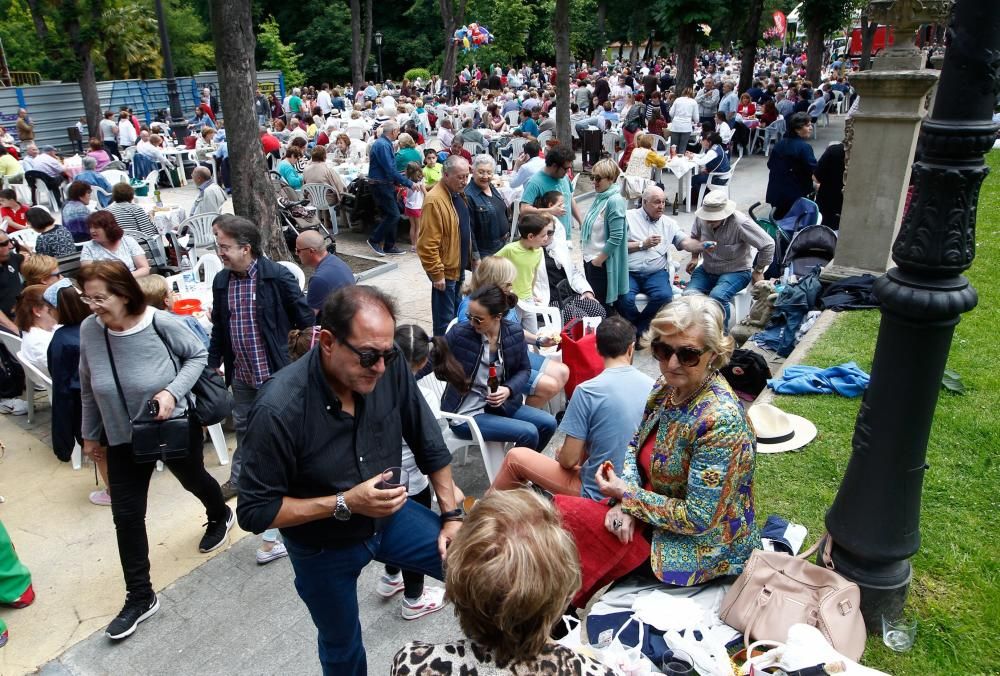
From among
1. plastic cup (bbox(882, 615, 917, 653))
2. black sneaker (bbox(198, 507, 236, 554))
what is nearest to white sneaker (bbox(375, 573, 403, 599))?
black sneaker (bbox(198, 507, 236, 554))

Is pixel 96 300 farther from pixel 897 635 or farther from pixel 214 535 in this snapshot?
pixel 897 635

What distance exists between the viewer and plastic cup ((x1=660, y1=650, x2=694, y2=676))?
2431 mm

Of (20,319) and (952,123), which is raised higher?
(952,123)

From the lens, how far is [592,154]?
50.3 ft

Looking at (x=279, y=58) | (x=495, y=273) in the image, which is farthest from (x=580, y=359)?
(x=279, y=58)

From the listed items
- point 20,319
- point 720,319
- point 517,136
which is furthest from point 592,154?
point 720,319

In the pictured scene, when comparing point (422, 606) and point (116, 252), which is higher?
point (116, 252)

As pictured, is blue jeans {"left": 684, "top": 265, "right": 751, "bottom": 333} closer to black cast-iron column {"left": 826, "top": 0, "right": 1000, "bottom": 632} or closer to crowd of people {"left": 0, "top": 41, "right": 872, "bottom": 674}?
crowd of people {"left": 0, "top": 41, "right": 872, "bottom": 674}

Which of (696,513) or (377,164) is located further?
(377,164)

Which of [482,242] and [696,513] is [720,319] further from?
[482,242]

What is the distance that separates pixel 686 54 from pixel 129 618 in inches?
864

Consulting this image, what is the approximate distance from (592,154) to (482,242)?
915 cm

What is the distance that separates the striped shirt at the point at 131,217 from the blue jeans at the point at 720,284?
6.41 meters

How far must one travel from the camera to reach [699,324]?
8.48ft
